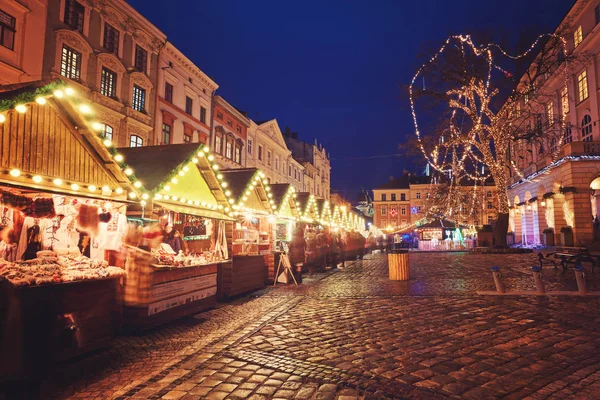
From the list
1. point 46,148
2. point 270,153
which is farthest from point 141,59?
point 270,153

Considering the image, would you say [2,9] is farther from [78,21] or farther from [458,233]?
[458,233]

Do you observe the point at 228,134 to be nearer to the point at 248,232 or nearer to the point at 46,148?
the point at 248,232

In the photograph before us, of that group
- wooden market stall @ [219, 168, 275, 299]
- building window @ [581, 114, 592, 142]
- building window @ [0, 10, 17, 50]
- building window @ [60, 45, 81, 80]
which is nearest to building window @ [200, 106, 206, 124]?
building window @ [60, 45, 81, 80]

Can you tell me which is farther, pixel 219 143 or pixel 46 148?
pixel 219 143

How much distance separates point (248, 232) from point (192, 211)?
198 inches

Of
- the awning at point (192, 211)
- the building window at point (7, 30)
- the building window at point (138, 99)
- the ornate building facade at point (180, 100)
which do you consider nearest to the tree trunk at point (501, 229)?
the awning at point (192, 211)

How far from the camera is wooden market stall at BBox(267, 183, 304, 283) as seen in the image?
13.7m

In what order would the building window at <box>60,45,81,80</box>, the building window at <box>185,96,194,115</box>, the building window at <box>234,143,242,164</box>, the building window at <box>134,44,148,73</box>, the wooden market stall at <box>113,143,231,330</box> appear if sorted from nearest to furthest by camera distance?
1. the wooden market stall at <box>113,143,231,330</box>
2. the building window at <box>60,45,81,80</box>
3. the building window at <box>134,44,148,73</box>
4. the building window at <box>185,96,194,115</box>
5. the building window at <box>234,143,242,164</box>

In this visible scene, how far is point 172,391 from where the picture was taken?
416 cm

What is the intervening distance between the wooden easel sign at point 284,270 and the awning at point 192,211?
299cm

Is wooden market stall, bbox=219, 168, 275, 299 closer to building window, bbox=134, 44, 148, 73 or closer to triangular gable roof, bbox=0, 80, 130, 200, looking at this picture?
triangular gable roof, bbox=0, 80, 130, 200

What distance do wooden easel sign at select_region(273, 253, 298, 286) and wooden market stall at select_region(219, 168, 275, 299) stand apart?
359 mm

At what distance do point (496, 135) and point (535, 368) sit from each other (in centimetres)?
2313

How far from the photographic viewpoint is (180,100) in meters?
28.0
